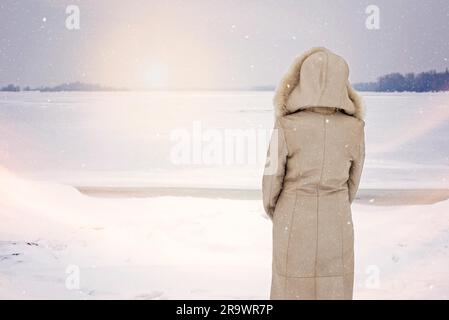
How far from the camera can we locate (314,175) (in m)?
2.98

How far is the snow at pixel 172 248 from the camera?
16.1 ft

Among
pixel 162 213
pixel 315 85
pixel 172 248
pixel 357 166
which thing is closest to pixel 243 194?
pixel 162 213

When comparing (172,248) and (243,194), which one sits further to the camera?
(243,194)

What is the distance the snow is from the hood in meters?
2.32

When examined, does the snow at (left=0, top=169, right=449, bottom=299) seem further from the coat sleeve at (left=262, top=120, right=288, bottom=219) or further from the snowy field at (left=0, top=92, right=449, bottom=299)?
the coat sleeve at (left=262, top=120, right=288, bottom=219)

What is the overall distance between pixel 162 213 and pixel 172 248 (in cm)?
141

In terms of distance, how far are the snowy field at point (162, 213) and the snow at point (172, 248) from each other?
18 millimetres

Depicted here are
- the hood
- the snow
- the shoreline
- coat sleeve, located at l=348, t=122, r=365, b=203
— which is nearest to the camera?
the hood

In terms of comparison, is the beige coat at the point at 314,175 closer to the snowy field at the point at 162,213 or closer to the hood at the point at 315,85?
the hood at the point at 315,85

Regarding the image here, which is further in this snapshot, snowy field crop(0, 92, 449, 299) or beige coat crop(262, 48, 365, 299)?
snowy field crop(0, 92, 449, 299)

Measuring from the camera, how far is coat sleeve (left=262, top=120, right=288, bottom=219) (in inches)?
117

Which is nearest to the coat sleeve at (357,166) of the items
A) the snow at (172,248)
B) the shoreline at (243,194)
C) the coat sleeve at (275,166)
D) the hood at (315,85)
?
the hood at (315,85)

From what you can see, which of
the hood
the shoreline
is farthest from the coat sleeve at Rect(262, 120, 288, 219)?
the shoreline

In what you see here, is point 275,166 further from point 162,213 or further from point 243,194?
point 243,194
